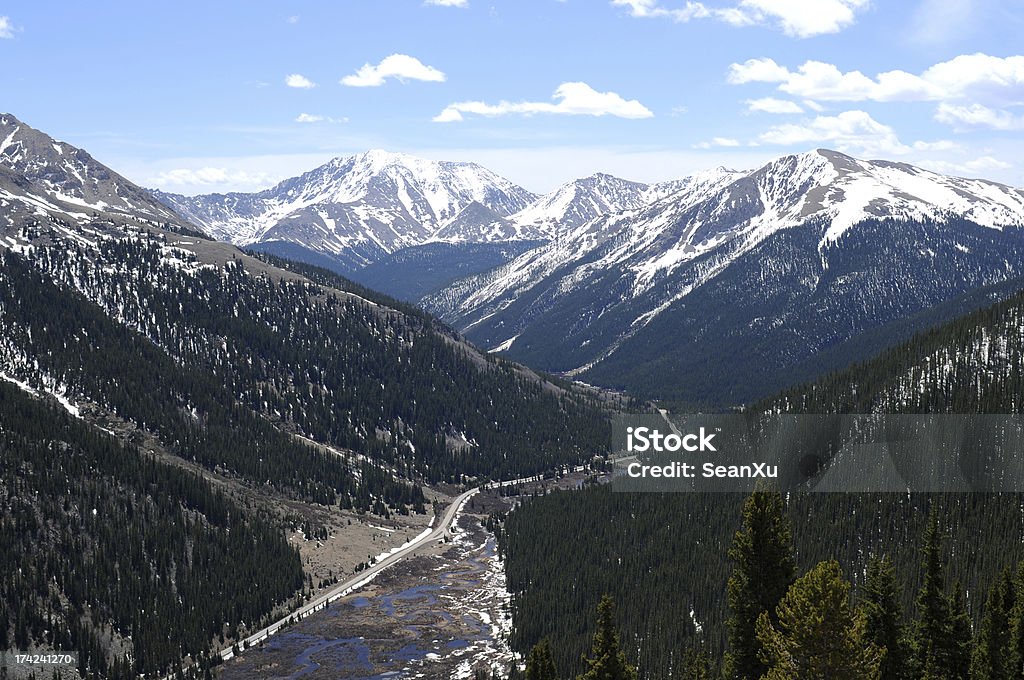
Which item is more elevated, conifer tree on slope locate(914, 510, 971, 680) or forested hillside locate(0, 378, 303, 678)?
conifer tree on slope locate(914, 510, 971, 680)

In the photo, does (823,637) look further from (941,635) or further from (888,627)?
(941,635)

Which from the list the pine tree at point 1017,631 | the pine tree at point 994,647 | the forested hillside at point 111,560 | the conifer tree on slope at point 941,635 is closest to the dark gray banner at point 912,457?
the pine tree at point 1017,631

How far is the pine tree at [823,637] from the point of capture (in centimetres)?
4544

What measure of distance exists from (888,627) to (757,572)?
13.8 m

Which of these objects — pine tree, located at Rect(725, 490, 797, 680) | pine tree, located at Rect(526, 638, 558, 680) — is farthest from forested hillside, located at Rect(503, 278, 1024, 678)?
pine tree, located at Rect(725, 490, 797, 680)

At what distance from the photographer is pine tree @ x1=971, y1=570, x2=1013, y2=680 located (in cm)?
7188

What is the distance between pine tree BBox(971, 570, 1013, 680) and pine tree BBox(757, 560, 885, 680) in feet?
105

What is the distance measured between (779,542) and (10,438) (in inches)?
6561

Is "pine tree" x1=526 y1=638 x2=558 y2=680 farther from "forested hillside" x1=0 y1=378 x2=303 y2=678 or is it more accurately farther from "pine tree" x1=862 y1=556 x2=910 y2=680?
"forested hillside" x1=0 y1=378 x2=303 y2=678

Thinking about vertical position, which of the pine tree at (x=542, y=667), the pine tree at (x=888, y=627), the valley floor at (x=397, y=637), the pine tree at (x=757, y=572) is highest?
the pine tree at (x=757, y=572)

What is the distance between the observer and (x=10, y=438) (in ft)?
595

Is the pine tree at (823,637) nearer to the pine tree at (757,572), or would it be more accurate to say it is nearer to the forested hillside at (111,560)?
A: the pine tree at (757,572)

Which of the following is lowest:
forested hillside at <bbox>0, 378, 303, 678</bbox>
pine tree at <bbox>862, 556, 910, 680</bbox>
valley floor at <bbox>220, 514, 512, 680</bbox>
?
valley floor at <bbox>220, 514, 512, 680</bbox>

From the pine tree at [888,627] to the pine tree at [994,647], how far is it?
9.03 metres
